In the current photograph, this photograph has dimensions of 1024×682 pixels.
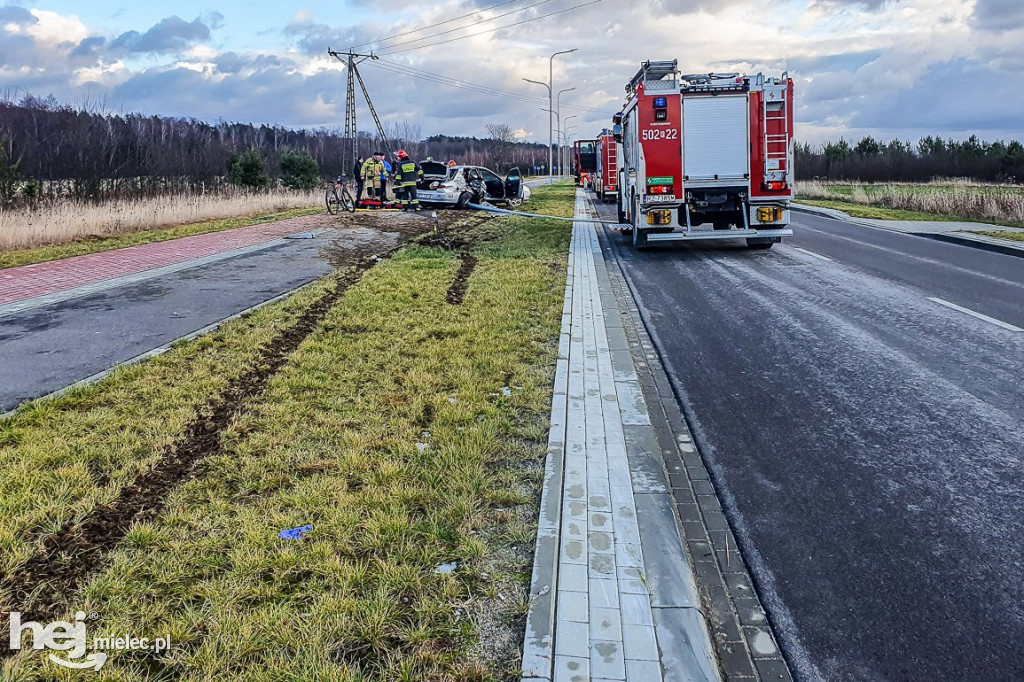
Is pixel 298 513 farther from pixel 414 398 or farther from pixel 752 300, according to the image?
pixel 752 300

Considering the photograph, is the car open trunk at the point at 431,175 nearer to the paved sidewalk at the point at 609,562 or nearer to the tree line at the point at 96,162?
the tree line at the point at 96,162

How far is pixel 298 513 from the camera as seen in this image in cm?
387

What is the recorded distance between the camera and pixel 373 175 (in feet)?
81.5

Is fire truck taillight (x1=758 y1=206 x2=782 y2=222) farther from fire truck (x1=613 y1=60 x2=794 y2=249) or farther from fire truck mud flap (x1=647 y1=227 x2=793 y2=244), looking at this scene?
fire truck mud flap (x1=647 y1=227 x2=793 y2=244)

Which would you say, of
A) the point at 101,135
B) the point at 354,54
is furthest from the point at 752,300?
the point at 354,54

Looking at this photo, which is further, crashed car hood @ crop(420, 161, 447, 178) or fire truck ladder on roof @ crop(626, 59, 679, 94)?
crashed car hood @ crop(420, 161, 447, 178)

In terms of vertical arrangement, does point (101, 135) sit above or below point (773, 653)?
above

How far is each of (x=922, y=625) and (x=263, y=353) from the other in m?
5.81

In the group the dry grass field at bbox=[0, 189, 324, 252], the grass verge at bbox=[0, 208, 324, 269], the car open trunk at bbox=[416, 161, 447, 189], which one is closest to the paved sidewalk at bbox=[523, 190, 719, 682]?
the grass verge at bbox=[0, 208, 324, 269]

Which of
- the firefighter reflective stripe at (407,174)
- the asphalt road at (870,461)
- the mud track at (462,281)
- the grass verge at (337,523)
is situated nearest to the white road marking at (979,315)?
the asphalt road at (870,461)

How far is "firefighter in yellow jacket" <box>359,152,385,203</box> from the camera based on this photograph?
2436cm

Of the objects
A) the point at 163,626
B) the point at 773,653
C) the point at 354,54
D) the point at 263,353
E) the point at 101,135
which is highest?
the point at 354,54

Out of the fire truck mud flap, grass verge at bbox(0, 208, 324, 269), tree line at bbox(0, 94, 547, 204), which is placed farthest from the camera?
tree line at bbox(0, 94, 547, 204)

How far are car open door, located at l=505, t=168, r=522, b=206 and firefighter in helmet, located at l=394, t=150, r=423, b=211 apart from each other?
18.1ft
